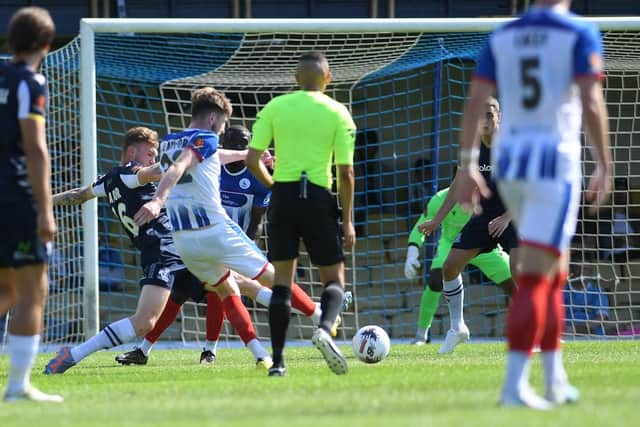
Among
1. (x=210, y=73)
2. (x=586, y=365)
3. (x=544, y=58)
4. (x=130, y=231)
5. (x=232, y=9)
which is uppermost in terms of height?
(x=232, y=9)

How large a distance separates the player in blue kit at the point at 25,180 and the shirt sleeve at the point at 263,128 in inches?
71.1

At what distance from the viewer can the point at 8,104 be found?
6.49m

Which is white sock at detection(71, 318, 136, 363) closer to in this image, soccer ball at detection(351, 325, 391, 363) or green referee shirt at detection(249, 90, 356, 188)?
soccer ball at detection(351, 325, 391, 363)

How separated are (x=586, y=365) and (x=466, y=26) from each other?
4758 mm

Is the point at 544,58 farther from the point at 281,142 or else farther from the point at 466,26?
the point at 466,26

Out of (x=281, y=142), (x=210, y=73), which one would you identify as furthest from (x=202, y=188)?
(x=210, y=73)

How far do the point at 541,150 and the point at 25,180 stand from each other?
2646mm

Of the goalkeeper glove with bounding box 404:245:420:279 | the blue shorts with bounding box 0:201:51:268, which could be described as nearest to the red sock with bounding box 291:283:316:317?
the blue shorts with bounding box 0:201:51:268

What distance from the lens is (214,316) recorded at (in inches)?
430

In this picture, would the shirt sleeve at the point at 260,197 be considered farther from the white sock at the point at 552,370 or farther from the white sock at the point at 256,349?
the white sock at the point at 552,370

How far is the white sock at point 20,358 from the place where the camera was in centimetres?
662

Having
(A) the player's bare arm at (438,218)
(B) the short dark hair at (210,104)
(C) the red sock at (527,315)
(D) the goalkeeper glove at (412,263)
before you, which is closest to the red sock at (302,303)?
(A) the player's bare arm at (438,218)

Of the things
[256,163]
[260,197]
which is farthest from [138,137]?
[256,163]

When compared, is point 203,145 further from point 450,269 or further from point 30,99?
point 450,269
